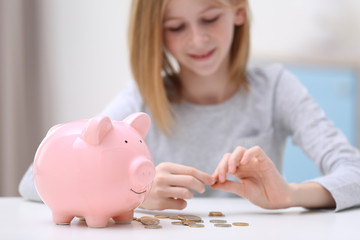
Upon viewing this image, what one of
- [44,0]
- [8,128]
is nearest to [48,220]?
[8,128]

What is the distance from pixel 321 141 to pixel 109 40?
1435 millimetres

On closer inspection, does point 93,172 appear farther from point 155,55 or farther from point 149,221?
point 155,55

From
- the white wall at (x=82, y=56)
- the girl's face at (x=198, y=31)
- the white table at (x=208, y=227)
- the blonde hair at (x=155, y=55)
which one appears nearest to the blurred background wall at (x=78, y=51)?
the white wall at (x=82, y=56)

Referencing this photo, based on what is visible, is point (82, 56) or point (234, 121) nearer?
point (234, 121)

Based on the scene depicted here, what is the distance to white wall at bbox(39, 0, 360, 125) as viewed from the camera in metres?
2.17

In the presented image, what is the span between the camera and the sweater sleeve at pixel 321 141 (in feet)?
2.83

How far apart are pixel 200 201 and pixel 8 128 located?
1.31 m

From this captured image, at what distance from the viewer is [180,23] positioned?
108 cm

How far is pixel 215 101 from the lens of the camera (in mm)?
1291

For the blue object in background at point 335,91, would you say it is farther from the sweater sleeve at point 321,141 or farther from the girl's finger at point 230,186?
the girl's finger at point 230,186

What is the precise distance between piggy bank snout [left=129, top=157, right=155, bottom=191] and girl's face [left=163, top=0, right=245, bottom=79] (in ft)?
1.78

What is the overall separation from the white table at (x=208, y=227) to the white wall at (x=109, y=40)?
1.41 metres

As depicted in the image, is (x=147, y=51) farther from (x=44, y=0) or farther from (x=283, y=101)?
(x=44, y=0)

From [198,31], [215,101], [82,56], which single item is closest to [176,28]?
[198,31]
